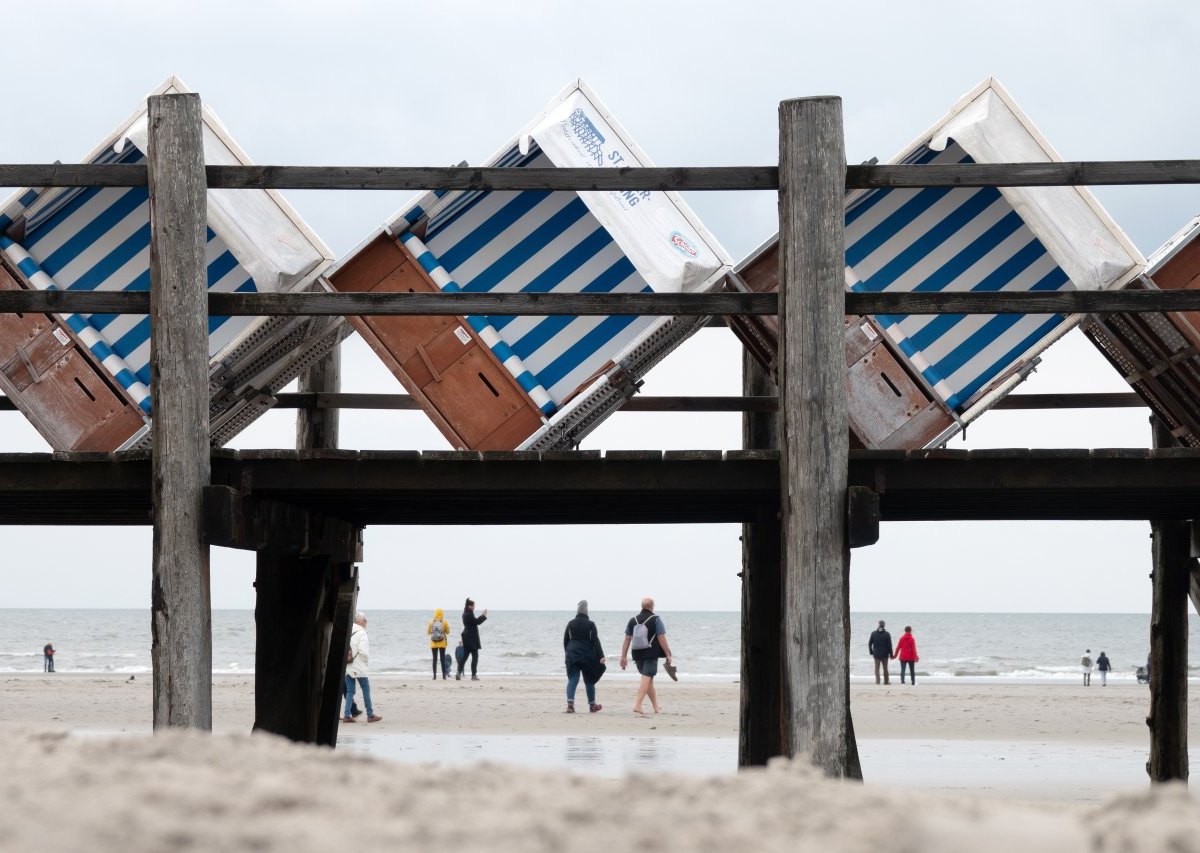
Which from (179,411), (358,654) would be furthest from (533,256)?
(358,654)

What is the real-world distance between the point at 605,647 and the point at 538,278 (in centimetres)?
5470

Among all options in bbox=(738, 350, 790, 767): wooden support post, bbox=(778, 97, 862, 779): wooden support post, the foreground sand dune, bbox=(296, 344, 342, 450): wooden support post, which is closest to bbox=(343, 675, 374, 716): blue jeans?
bbox=(296, 344, 342, 450): wooden support post

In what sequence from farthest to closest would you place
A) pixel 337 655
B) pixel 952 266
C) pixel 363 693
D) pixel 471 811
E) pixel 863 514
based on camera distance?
pixel 363 693, pixel 337 655, pixel 952 266, pixel 863 514, pixel 471 811

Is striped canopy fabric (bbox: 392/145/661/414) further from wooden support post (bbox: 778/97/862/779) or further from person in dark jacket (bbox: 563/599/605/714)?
person in dark jacket (bbox: 563/599/605/714)

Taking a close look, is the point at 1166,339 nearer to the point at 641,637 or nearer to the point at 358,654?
the point at 641,637

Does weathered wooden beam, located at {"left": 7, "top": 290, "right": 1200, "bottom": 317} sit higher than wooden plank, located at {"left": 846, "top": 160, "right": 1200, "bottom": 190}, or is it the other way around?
wooden plank, located at {"left": 846, "top": 160, "right": 1200, "bottom": 190}

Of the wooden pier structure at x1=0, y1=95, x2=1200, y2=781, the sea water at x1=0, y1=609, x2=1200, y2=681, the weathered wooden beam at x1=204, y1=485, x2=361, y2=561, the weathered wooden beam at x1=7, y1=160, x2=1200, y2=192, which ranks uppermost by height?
the weathered wooden beam at x1=7, y1=160, x2=1200, y2=192

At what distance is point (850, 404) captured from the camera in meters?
7.52

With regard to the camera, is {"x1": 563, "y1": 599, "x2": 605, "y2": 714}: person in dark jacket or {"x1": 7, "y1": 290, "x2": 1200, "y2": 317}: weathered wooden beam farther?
{"x1": 563, "y1": 599, "x2": 605, "y2": 714}: person in dark jacket

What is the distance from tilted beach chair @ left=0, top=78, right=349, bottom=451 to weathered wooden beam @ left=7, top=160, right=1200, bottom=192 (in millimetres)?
568

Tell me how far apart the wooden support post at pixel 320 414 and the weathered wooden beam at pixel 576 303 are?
220 centimetres

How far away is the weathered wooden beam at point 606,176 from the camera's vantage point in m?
6.95

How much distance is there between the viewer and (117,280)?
25.6 ft

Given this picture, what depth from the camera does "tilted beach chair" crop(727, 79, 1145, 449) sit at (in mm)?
7539
